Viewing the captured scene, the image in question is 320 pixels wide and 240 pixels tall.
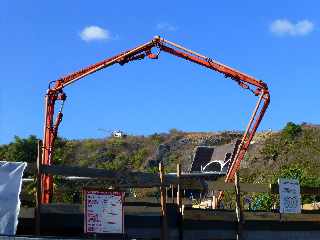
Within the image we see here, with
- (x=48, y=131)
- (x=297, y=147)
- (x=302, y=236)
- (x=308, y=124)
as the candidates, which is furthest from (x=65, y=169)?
(x=308, y=124)

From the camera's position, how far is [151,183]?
480 inches

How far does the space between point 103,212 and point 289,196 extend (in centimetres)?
526

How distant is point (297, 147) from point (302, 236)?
158 feet

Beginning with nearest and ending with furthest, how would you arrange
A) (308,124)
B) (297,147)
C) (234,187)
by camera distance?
(234,187), (297,147), (308,124)

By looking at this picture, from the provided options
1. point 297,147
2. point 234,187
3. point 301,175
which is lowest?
point 234,187

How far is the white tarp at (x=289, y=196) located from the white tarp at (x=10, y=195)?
251 inches

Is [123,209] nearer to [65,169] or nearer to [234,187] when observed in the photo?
[65,169]

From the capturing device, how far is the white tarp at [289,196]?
46.7 ft

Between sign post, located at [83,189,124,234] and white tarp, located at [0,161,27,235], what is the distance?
118 centimetres

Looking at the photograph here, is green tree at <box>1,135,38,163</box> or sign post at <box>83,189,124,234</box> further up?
green tree at <box>1,135,38,163</box>

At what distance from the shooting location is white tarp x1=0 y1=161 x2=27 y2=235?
10133mm

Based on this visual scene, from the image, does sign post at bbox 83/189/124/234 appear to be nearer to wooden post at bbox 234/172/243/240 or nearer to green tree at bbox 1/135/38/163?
wooden post at bbox 234/172/243/240

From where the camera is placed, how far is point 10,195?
10.3m

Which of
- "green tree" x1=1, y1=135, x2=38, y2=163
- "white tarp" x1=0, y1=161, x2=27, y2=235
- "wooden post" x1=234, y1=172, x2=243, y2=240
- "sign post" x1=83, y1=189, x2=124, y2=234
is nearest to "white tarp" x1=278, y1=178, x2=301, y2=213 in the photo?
"wooden post" x1=234, y1=172, x2=243, y2=240
